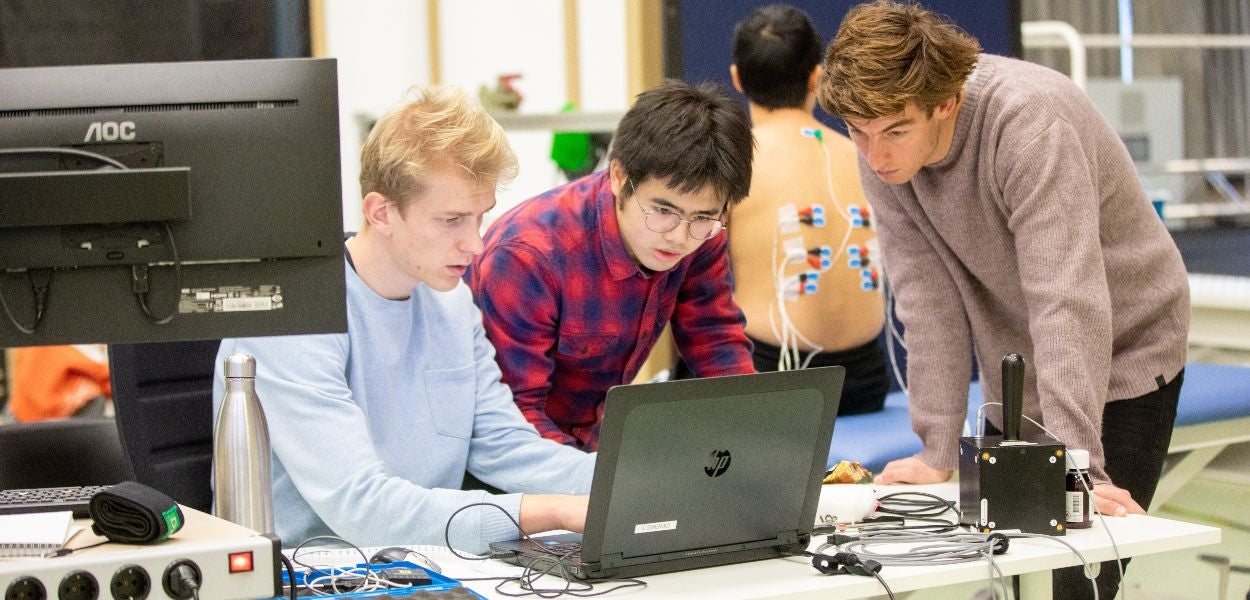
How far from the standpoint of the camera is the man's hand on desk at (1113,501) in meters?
1.66

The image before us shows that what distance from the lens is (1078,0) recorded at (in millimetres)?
7789

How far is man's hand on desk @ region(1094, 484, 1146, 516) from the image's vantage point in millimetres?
1657

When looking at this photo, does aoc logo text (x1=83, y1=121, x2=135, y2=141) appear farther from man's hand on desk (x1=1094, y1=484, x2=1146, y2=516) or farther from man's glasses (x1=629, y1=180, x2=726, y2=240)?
man's hand on desk (x1=1094, y1=484, x2=1146, y2=516)

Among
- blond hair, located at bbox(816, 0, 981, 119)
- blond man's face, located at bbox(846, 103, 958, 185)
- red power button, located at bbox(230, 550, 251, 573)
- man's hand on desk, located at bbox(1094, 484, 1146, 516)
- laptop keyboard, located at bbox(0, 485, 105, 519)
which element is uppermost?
blond hair, located at bbox(816, 0, 981, 119)

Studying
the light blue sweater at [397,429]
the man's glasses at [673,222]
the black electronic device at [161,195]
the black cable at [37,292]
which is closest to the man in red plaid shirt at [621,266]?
the man's glasses at [673,222]

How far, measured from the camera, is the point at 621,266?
6.52 feet

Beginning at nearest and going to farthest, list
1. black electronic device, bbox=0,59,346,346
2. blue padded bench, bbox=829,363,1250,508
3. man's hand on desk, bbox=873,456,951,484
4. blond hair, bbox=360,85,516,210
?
black electronic device, bbox=0,59,346,346
blond hair, bbox=360,85,516,210
man's hand on desk, bbox=873,456,951,484
blue padded bench, bbox=829,363,1250,508

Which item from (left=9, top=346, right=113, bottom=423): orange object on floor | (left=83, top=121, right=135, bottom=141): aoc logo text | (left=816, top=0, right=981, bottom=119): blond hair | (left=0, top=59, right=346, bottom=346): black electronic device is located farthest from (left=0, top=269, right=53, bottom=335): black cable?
(left=9, top=346, right=113, bottom=423): orange object on floor

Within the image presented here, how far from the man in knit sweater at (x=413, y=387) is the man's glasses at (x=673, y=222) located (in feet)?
0.81

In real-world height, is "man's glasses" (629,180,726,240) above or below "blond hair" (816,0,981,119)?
below

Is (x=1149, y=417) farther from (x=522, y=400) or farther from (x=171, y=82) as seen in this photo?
(x=171, y=82)

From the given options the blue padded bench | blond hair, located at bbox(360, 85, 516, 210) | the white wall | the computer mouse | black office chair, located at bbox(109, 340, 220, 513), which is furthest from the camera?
the white wall

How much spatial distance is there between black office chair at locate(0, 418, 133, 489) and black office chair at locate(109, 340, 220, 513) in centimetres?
17

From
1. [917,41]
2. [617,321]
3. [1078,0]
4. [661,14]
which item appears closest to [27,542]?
[617,321]
